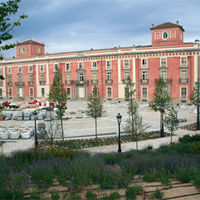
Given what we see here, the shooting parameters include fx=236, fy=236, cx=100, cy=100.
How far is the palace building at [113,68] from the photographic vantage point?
4131 cm

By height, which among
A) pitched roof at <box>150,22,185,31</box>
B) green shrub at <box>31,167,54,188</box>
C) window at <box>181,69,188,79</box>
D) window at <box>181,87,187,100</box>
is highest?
pitched roof at <box>150,22,185,31</box>

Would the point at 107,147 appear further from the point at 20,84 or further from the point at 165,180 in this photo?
the point at 20,84

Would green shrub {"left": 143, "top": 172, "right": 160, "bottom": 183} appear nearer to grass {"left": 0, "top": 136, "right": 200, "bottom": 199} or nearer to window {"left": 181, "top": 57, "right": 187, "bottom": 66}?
grass {"left": 0, "top": 136, "right": 200, "bottom": 199}

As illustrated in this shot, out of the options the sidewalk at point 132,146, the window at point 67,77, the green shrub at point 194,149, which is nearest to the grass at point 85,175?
the green shrub at point 194,149

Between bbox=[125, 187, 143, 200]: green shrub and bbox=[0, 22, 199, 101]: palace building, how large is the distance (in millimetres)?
35902

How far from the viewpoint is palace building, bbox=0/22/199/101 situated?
4131 cm

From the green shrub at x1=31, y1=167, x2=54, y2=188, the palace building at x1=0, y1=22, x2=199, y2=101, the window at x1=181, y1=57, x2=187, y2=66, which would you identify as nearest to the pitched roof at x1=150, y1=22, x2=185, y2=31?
the palace building at x1=0, y1=22, x2=199, y2=101

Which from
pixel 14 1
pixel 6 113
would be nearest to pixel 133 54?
pixel 6 113

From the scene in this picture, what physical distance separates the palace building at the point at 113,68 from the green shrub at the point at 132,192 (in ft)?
118

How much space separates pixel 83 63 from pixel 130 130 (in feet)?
115

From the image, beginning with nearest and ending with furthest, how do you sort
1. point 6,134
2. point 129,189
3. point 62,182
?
point 129,189 → point 62,182 → point 6,134

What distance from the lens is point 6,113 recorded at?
101ft

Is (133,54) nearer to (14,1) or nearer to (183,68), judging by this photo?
(183,68)

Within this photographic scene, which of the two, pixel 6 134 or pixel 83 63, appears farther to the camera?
pixel 83 63
